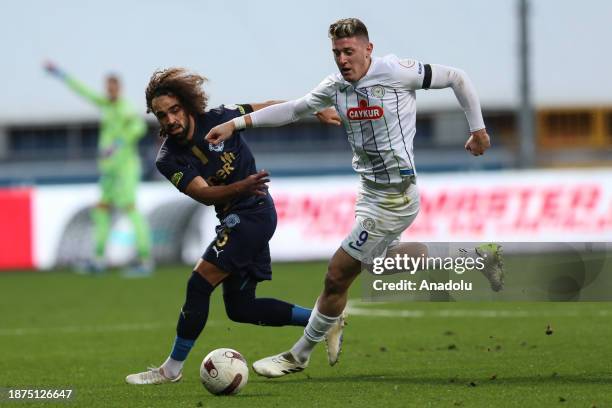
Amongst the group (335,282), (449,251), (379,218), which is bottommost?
(335,282)

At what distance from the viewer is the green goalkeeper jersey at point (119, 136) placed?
18906 mm

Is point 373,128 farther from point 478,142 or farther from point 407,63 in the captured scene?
point 478,142

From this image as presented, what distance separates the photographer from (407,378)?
8.11 meters

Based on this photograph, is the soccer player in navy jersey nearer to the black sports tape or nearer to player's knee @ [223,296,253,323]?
player's knee @ [223,296,253,323]

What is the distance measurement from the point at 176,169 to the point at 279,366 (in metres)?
1.39

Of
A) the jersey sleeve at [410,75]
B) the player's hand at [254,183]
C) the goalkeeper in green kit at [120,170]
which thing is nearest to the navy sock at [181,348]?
the player's hand at [254,183]

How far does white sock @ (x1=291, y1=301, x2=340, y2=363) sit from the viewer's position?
27.0 feet

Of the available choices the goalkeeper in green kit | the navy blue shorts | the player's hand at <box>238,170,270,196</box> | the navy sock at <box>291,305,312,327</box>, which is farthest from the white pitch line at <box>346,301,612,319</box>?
the goalkeeper in green kit

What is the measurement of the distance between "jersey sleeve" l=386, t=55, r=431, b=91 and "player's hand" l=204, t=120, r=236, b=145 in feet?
3.31

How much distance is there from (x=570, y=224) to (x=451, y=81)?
12057 millimetres

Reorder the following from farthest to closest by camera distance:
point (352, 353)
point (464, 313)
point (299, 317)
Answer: point (464, 313)
point (352, 353)
point (299, 317)

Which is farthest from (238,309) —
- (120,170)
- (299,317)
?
(120,170)

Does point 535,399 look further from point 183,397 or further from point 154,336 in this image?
point 154,336

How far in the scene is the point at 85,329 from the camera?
477 inches
